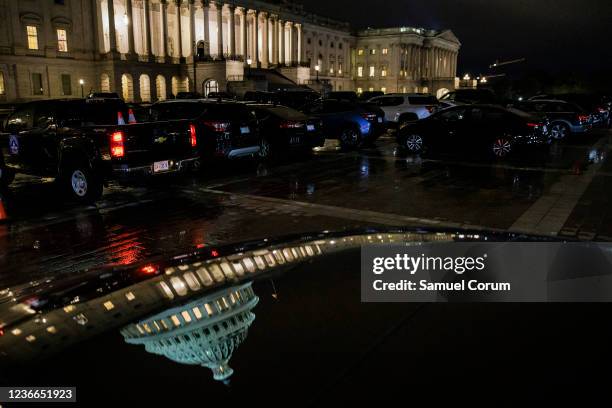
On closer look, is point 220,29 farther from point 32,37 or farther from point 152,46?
point 32,37

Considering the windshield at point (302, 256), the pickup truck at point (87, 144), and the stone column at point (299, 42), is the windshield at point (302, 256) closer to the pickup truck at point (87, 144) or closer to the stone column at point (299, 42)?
the pickup truck at point (87, 144)

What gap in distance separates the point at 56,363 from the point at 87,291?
38.3 inches

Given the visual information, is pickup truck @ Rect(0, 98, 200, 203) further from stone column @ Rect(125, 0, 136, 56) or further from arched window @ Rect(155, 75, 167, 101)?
arched window @ Rect(155, 75, 167, 101)

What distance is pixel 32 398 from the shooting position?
1.53 metres

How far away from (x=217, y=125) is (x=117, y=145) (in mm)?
3772

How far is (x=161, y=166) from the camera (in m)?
11.1

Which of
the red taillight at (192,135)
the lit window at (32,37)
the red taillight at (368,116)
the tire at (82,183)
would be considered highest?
the lit window at (32,37)

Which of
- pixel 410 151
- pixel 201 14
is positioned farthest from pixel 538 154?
pixel 201 14

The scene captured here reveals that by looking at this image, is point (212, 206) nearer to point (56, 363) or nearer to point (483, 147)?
point (56, 363)

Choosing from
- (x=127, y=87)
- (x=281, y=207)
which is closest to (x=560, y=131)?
(x=281, y=207)

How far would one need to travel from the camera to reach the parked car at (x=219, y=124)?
1359cm

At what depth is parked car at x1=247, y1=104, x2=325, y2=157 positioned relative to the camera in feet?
54.7

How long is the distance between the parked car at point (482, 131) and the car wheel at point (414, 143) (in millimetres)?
42

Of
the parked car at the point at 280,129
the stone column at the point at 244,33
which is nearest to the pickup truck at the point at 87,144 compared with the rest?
the parked car at the point at 280,129
